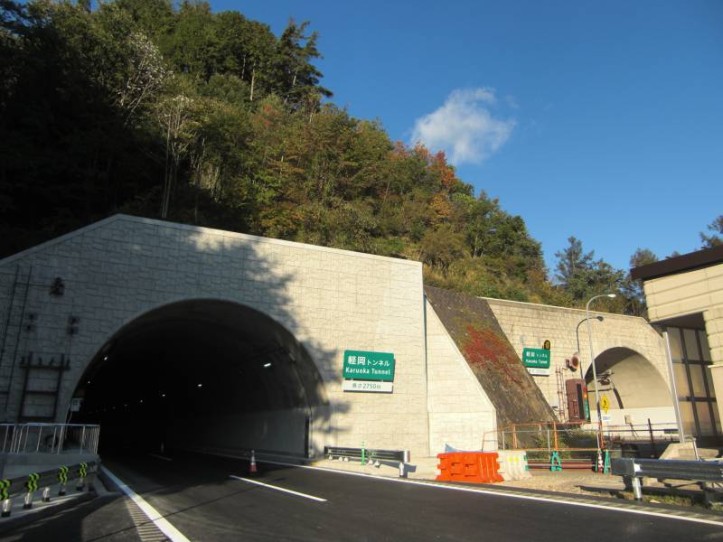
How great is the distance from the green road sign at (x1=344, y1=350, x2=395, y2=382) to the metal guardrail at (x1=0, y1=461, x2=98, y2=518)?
13041 millimetres

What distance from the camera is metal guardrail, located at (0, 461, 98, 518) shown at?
28.3ft

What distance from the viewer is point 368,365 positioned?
81.0 ft

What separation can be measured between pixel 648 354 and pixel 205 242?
32852mm

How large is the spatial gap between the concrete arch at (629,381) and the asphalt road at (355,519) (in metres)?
31.3

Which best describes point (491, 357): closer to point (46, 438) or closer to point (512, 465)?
point (512, 465)

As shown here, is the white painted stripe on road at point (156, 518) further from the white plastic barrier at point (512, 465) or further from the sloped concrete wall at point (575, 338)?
the sloped concrete wall at point (575, 338)

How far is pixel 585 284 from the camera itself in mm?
69062

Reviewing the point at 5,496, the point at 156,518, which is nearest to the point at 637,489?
the point at 156,518

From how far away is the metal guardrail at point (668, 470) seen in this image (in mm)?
8117

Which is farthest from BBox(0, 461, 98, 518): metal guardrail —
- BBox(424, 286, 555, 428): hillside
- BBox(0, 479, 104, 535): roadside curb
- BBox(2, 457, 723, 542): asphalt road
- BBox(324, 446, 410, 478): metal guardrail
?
BBox(424, 286, 555, 428): hillside

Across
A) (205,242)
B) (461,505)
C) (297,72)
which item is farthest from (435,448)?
(297,72)

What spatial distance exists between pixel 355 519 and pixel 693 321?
11217 mm

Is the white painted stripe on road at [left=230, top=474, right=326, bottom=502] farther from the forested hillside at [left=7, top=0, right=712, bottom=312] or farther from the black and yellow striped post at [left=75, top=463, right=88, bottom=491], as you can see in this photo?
the forested hillside at [left=7, top=0, right=712, bottom=312]

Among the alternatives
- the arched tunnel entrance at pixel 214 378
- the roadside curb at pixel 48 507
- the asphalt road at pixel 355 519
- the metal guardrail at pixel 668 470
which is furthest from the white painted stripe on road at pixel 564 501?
the arched tunnel entrance at pixel 214 378
